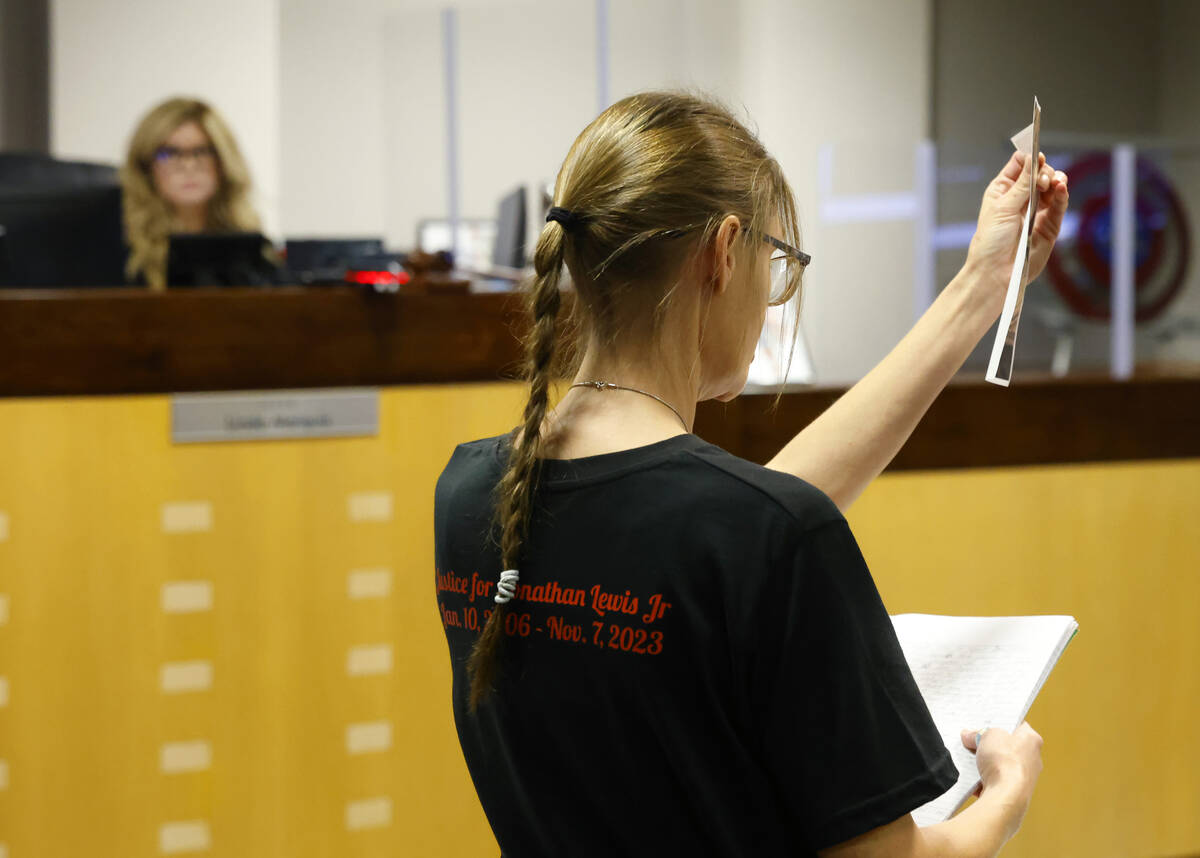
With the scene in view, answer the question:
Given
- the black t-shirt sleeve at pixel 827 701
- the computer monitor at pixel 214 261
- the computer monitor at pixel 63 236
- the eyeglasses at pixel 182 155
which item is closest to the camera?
the black t-shirt sleeve at pixel 827 701

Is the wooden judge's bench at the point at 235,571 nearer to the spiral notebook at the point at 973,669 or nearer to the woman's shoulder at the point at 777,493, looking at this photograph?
the spiral notebook at the point at 973,669

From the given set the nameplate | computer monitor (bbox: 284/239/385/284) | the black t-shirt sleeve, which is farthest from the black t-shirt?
computer monitor (bbox: 284/239/385/284)

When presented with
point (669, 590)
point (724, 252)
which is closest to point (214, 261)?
point (724, 252)

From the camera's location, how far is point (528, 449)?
71 centimetres

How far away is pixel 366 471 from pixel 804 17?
4.41 meters

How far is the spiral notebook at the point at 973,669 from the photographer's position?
0.80 metres

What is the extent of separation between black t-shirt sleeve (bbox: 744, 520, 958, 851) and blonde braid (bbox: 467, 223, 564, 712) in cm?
16

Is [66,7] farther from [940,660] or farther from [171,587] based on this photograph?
[940,660]

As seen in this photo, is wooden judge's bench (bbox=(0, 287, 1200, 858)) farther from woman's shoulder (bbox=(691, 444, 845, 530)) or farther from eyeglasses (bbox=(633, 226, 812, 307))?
woman's shoulder (bbox=(691, 444, 845, 530))

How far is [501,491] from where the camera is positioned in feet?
2.36

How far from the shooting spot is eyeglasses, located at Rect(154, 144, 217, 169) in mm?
3266

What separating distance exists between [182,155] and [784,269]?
2859mm

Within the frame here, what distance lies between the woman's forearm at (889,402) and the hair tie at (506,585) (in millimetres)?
353

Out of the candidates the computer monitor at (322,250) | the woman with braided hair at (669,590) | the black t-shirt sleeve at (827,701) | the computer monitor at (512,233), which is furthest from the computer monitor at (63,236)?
the black t-shirt sleeve at (827,701)
